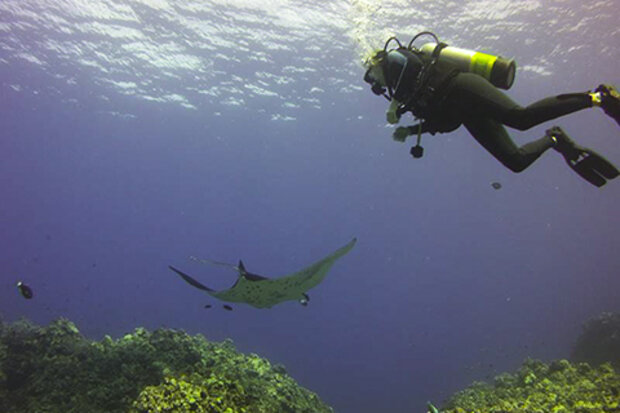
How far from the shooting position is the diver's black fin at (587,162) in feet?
12.5

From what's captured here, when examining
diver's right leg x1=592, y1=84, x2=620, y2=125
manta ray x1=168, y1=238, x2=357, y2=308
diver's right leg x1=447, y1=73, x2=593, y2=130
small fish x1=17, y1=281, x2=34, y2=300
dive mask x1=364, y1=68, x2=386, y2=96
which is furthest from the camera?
small fish x1=17, y1=281, x2=34, y2=300

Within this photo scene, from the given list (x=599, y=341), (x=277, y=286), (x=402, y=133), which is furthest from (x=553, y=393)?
(x=599, y=341)

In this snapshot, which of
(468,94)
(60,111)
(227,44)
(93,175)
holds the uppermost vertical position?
(93,175)

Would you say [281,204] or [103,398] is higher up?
[281,204]

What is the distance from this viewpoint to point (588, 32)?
21.3 m

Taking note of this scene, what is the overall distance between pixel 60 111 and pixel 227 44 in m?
29.2

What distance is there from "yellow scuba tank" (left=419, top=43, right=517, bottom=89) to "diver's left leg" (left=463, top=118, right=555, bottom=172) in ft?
1.56

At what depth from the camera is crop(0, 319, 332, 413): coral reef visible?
4.29 m

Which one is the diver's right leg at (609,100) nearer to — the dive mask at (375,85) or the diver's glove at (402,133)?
the diver's glove at (402,133)

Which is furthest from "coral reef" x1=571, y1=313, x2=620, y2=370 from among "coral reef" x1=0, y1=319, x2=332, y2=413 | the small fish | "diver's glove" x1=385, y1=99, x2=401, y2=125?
the small fish

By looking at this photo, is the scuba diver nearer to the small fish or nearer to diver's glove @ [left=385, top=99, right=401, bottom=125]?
diver's glove @ [left=385, top=99, right=401, bottom=125]

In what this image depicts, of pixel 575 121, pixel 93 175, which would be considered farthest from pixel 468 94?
pixel 93 175

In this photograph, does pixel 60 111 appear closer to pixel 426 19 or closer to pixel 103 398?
pixel 426 19

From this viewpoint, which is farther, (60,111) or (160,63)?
(60,111)
